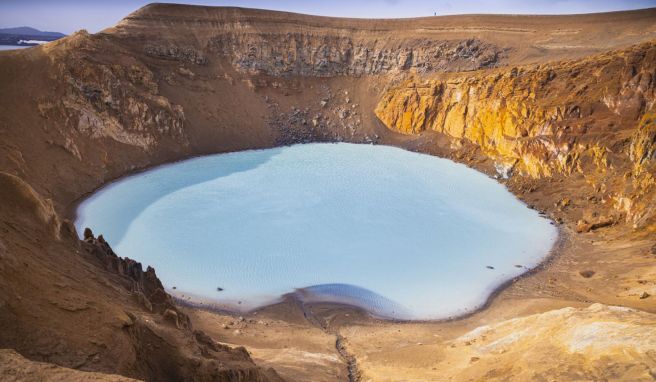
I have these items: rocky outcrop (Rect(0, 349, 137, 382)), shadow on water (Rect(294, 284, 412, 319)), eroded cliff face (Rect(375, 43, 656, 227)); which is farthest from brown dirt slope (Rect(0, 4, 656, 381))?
shadow on water (Rect(294, 284, 412, 319))

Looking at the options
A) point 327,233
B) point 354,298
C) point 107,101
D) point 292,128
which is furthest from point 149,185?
point 354,298

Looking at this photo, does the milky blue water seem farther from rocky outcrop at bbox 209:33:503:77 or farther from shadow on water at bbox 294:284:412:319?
rocky outcrop at bbox 209:33:503:77

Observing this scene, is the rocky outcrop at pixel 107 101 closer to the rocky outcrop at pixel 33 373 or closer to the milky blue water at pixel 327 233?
the milky blue water at pixel 327 233

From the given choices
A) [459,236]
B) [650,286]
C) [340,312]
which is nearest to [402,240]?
[459,236]

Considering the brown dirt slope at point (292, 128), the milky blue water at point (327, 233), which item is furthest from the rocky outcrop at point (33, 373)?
the milky blue water at point (327, 233)

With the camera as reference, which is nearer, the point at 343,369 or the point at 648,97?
the point at 343,369

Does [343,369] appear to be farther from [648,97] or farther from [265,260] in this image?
[648,97]
